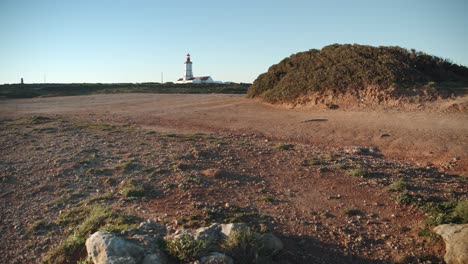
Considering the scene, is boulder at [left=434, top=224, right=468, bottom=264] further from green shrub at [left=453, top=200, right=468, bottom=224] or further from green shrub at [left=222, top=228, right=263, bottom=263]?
green shrub at [left=222, top=228, right=263, bottom=263]

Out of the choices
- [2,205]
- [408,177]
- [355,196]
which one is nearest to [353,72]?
[408,177]

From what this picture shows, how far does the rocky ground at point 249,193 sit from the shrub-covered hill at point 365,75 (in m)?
5.24

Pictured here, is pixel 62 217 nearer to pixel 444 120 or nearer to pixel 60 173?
pixel 60 173

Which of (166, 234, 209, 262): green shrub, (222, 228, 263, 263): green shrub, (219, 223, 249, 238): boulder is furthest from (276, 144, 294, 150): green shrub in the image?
(166, 234, 209, 262): green shrub

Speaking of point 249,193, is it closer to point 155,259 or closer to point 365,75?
point 155,259

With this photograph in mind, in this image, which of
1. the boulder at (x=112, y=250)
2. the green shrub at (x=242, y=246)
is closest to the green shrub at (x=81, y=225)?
the boulder at (x=112, y=250)

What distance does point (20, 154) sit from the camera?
9.40m

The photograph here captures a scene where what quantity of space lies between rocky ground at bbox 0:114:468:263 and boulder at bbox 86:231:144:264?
0.64 meters

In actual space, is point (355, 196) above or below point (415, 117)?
below

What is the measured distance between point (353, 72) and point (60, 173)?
1198 cm

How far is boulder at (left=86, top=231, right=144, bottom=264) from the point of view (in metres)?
3.83

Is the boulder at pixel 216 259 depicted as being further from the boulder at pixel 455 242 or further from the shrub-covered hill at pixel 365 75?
the shrub-covered hill at pixel 365 75

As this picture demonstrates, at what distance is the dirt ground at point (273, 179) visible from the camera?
493 centimetres

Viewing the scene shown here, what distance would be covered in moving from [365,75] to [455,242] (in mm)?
10753
